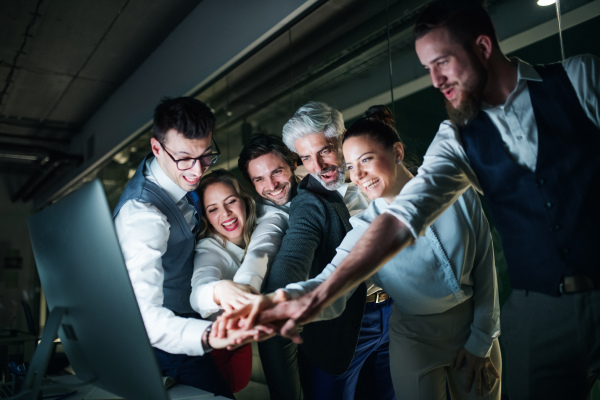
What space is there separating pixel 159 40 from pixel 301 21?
2158 millimetres

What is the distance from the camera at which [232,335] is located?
111 cm

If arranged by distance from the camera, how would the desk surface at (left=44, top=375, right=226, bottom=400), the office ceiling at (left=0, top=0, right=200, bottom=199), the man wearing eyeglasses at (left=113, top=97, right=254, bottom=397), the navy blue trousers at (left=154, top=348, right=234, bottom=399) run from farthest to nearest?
the office ceiling at (left=0, top=0, right=200, bottom=199) < the navy blue trousers at (left=154, top=348, right=234, bottom=399) < the man wearing eyeglasses at (left=113, top=97, right=254, bottom=397) < the desk surface at (left=44, top=375, right=226, bottom=400)

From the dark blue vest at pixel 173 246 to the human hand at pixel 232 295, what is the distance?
320 millimetres

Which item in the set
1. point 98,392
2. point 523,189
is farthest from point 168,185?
point 523,189

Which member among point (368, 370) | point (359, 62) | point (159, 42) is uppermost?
point (159, 42)

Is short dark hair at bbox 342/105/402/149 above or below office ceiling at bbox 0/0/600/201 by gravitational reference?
below

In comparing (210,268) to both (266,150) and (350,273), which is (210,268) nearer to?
(266,150)

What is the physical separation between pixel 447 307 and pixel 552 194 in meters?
0.58

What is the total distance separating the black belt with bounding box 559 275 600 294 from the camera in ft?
3.34

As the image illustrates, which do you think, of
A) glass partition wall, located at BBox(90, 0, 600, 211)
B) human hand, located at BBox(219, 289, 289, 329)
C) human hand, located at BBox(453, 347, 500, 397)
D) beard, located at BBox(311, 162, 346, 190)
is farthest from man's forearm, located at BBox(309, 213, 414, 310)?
glass partition wall, located at BBox(90, 0, 600, 211)

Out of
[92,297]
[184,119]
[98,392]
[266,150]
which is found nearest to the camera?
[92,297]

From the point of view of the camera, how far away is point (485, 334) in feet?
4.75

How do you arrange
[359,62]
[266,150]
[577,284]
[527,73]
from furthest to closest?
1. [359,62]
2. [266,150]
3. [527,73]
4. [577,284]

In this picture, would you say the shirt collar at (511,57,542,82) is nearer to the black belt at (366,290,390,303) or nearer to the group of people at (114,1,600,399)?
the group of people at (114,1,600,399)
